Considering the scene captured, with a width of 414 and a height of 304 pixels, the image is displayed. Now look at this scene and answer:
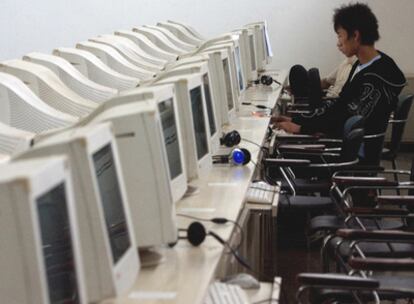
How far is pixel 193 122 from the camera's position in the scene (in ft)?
10.7

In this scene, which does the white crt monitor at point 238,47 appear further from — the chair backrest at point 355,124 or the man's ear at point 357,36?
the chair backrest at point 355,124

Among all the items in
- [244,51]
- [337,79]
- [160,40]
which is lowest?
[337,79]

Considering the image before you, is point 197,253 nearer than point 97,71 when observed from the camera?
Yes

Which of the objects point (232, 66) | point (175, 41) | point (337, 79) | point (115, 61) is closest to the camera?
point (232, 66)

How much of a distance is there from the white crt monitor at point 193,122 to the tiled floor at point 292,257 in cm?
114

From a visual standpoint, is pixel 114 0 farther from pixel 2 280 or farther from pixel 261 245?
pixel 2 280

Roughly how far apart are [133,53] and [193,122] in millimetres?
2752

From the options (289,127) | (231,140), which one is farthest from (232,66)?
(289,127)

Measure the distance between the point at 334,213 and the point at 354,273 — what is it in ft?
5.02

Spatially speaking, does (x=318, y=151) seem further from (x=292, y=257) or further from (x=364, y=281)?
(x=364, y=281)

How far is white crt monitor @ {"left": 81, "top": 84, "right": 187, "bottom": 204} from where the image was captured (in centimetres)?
256

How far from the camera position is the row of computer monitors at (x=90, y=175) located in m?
1.52

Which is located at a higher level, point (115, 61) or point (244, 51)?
point (115, 61)

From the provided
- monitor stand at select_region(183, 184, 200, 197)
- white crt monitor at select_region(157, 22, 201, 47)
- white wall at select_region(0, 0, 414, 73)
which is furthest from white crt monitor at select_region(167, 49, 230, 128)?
white crt monitor at select_region(157, 22, 201, 47)
